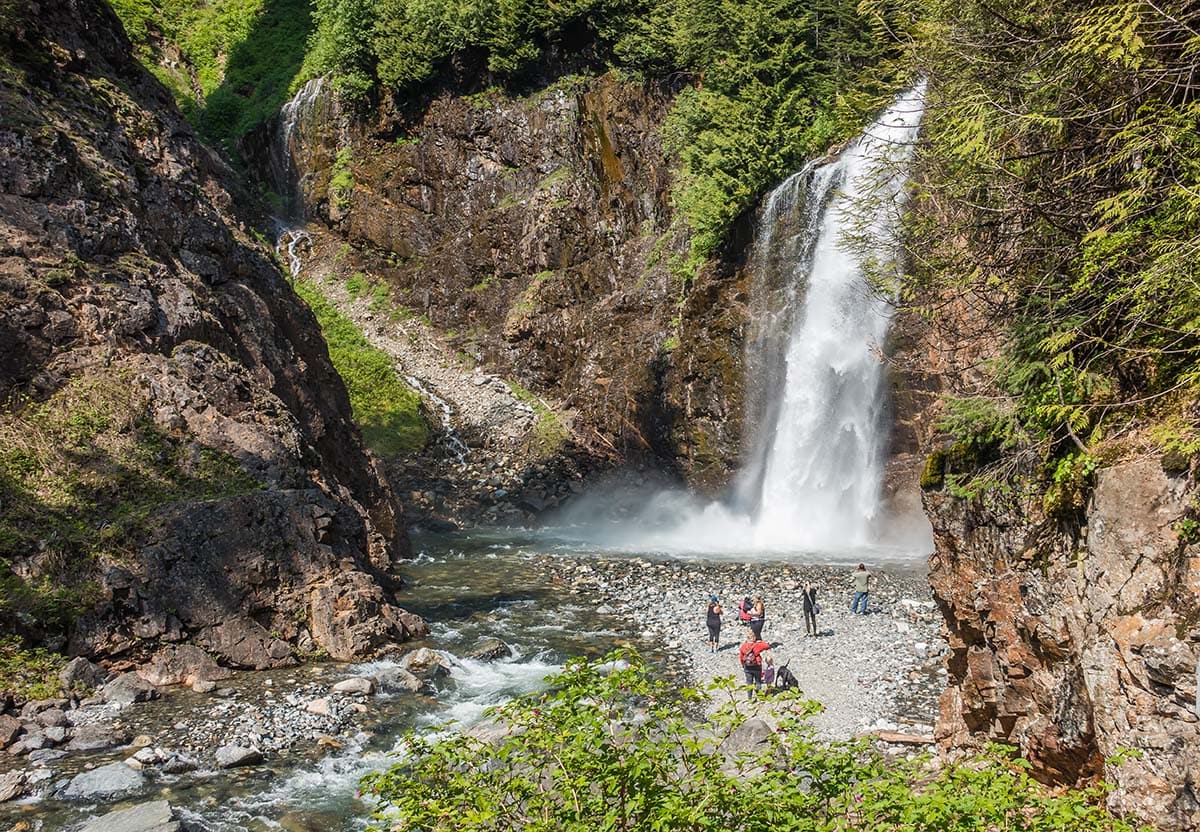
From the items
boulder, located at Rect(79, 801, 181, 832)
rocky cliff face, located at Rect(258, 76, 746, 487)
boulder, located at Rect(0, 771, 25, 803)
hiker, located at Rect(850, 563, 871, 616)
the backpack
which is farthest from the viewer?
rocky cliff face, located at Rect(258, 76, 746, 487)

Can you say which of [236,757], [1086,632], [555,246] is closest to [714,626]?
[236,757]

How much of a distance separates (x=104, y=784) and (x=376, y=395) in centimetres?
2766

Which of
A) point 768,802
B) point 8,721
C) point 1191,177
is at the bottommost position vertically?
point 8,721

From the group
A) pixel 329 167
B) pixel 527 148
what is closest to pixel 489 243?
pixel 527 148

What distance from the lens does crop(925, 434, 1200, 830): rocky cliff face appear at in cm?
623

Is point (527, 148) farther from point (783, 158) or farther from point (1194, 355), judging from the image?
point (1194, 355)

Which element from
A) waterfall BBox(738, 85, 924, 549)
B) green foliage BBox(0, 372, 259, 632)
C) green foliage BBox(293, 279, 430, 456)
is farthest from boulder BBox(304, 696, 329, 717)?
green foliage BBox(293, 279, 430, 456)

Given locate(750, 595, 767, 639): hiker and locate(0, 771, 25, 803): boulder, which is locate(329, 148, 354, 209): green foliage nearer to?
locate(750, 595, 767, 639): hiker

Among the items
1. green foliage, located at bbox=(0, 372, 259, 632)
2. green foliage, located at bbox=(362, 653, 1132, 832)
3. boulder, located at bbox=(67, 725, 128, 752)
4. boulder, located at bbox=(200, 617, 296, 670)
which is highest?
green foliage, located at bbox=(0, 372, 259, 632)

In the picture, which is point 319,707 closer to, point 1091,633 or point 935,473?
point 935,473

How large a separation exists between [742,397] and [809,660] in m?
15.4

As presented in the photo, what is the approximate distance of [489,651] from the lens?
1549 centimetres

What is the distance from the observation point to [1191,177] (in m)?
6.91

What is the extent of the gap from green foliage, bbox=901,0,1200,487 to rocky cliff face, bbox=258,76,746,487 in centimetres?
2062
